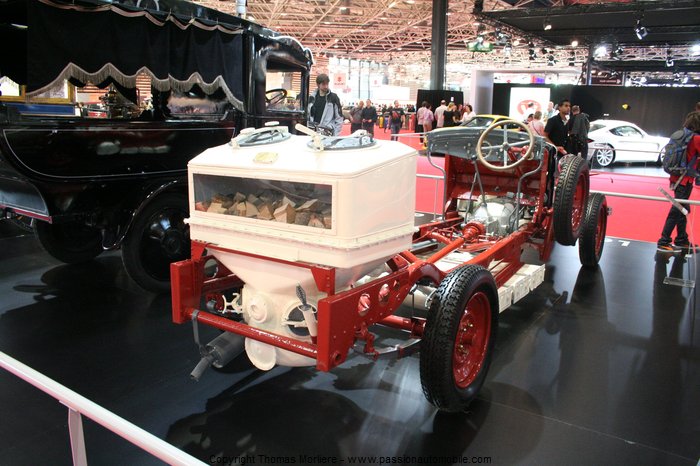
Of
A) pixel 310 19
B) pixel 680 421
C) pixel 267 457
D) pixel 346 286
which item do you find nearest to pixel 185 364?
pixel 267 457

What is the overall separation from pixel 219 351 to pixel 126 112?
146 inches

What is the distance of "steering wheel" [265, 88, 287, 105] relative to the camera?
5.88m

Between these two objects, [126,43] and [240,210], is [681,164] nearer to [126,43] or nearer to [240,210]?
[240,210]

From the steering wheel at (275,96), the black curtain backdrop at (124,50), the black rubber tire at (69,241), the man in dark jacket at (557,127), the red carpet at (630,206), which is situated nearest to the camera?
the black curtain backdrop at (124,50)

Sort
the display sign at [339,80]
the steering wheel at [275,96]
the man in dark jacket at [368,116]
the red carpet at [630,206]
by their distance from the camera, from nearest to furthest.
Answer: the steering wheel at [275,96] < the red carpet at [630,206] < the man in dark jacket at [368,116] < the display sign at [339,80]

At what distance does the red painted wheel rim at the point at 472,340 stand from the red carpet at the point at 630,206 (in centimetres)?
346

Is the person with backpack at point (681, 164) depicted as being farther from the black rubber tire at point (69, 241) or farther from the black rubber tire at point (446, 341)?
the black rubber tire at point (69, 241)

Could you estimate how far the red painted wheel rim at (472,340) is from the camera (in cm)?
309

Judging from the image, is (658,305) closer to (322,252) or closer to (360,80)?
(322,252)

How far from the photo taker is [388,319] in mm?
3184

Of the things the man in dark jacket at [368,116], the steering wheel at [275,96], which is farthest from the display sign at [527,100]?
the steering wheel at [275,96]

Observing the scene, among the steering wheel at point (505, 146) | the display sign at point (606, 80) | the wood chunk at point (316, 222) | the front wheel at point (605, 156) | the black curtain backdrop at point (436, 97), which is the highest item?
the display sign at point (606, 80)

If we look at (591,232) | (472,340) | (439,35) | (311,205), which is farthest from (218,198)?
(439,35)

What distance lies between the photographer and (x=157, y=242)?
4.80 meters
